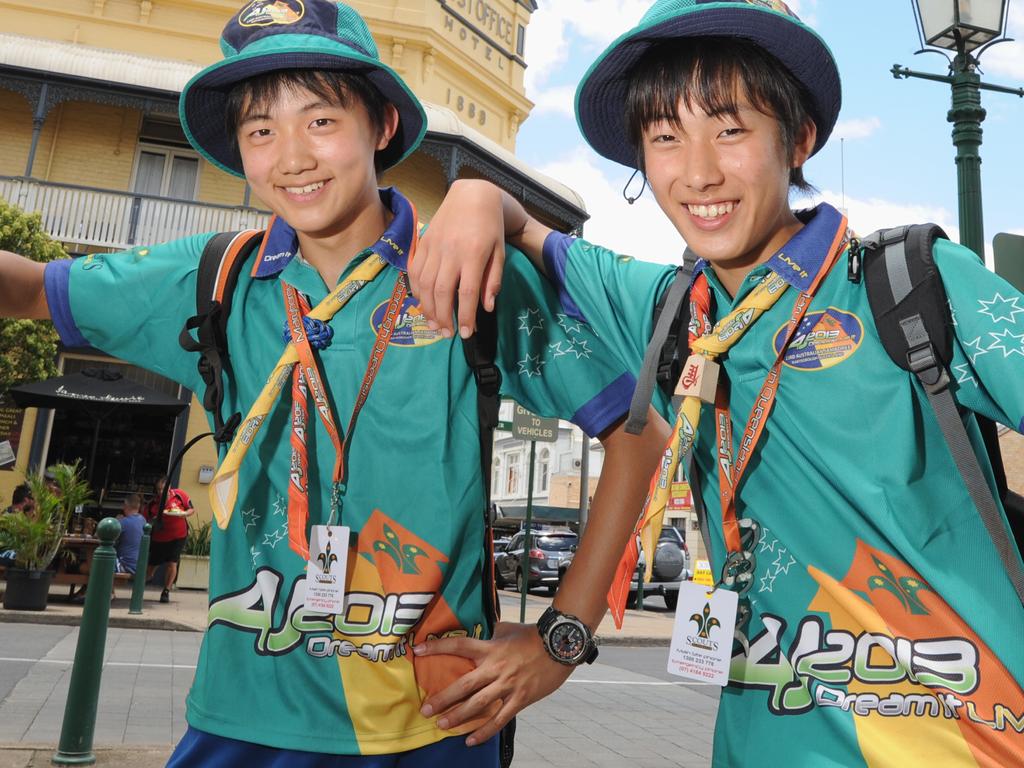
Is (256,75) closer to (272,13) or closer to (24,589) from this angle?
(272,13)

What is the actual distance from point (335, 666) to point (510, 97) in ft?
72.7

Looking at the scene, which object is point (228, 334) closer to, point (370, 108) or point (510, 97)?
point (370, 108)

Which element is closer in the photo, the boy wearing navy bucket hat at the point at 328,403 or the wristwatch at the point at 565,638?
the boy wearing navy bucket hat at the point at 328,403

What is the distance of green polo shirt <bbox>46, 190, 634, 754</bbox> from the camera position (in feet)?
6.21

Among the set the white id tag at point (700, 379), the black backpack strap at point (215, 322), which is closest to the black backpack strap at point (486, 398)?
the white id tag at point (700, 379)

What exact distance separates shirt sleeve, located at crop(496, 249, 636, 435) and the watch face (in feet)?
1.47

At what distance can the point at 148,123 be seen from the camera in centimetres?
1878

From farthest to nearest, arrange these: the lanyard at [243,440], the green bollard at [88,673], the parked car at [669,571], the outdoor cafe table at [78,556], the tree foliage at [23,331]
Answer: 1. the parked car at [669,571]
2. the tree foliage at [23,331]
3. the outdoor cafe table at [78,556]
4. the green bollard at [88,673]
5. the lanyard at [243,440]

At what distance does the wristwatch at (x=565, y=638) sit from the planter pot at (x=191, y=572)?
14.0 metres

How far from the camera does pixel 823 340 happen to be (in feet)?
5.81

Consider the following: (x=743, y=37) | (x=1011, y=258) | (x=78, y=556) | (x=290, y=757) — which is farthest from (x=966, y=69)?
(x=78, y=556)

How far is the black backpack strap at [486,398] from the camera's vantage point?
2.06 m

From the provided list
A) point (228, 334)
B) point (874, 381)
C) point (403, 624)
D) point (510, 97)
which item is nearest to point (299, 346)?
point (228, 334)

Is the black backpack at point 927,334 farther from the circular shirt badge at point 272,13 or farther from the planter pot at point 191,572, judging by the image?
the planter pot at point 191,572
